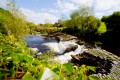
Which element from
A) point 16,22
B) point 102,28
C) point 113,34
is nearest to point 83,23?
point 102,28

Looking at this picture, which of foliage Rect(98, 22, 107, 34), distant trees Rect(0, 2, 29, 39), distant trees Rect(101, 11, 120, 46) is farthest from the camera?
foliage Rect(98, 22, 107, 34)

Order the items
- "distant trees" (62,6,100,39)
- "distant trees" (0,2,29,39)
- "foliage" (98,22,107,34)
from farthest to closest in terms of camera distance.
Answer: "distant trees" (62,6,100,39)
"foliage" (98,22,107,34)
"distant trees" (0,2,29,39)

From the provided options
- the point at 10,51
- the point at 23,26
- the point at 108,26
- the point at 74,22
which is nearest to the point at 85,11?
the point at 74,22

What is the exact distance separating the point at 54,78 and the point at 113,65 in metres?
15.7

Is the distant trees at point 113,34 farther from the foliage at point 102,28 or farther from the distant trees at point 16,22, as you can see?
the distant trees at point 16,22

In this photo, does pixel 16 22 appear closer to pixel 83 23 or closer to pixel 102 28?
pixel 102 28

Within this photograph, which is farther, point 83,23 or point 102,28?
point 83,23

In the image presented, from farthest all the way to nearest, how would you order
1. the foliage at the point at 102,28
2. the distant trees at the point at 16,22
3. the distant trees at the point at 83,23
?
the distant trees at the point at 83,23 < the foliage at the point at 102,28 < the distant trees at the point at 16,22

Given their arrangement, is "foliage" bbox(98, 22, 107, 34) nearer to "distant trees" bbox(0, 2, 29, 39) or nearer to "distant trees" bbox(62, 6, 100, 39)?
"distant trees" bbox(62, 6, 100, 39)

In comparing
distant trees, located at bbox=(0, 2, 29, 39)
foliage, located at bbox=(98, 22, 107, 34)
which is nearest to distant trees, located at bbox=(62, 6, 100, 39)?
foliage, located at bbox=(98, 22, 107, 34)

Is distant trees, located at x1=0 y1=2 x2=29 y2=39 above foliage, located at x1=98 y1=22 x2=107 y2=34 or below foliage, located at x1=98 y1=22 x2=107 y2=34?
above

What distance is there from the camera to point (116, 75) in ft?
42.8

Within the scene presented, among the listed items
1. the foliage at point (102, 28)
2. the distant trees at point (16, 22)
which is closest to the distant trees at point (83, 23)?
the foliage at point (102, 28)

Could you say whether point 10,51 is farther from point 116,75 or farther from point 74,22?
point 74,22
